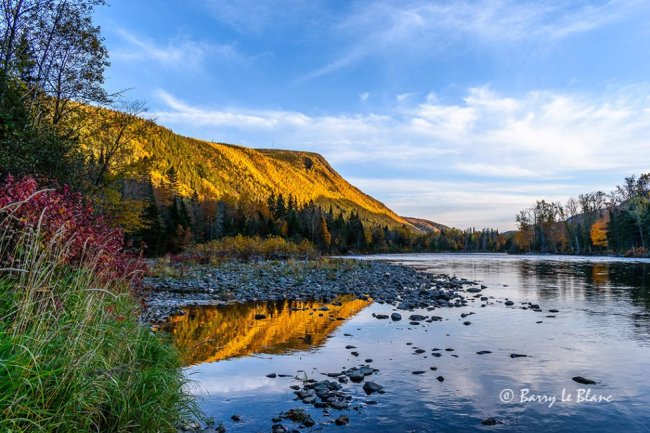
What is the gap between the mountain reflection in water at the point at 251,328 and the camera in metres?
12.0

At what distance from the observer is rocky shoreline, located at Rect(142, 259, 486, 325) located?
2034 cm

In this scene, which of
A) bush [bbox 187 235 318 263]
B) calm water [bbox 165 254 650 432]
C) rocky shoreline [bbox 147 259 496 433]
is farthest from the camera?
bush [bbox 187 235 318 263]

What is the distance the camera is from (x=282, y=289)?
25109 mm

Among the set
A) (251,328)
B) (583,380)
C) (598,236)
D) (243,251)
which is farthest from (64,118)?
(598,236)

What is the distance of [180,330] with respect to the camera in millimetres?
13922

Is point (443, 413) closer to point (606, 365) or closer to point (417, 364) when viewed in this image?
point (417, 364)

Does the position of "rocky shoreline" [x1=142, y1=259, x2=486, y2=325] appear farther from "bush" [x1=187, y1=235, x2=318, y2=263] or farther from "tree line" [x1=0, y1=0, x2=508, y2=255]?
"bush" [x1=187, y1=235, x2=318, y2=263]

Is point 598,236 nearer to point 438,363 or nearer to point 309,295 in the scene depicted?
Result: point 309,295

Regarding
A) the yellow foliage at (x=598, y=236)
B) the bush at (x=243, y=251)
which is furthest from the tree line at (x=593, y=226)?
the bush at (x=243, y=251)

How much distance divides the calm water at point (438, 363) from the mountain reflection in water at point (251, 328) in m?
0.05

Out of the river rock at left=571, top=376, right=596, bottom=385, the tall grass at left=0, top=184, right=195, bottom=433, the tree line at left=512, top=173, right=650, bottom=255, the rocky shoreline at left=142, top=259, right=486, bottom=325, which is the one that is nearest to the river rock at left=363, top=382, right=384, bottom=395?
the tall grass at left=0, top=184, right=195, bottom=433

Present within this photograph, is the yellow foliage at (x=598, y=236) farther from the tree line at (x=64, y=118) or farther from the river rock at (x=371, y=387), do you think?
the river rock at (x=371, y=387)

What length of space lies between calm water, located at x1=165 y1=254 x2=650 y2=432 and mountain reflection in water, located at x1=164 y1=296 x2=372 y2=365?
0.16 feet

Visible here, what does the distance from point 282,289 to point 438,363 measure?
15313mm
